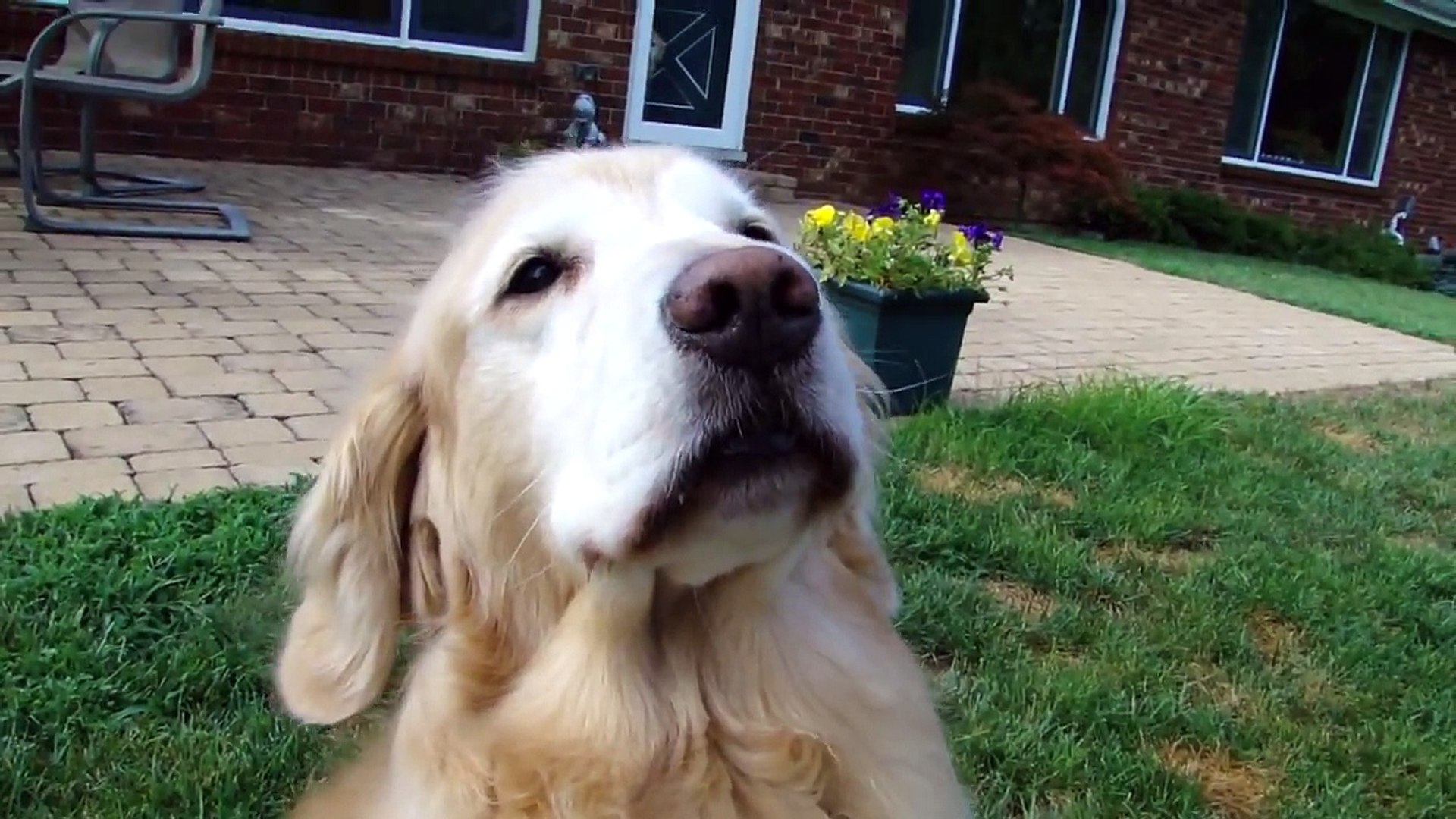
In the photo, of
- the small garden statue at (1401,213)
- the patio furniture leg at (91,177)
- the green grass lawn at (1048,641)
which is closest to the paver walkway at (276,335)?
the patio furniture leg at (91,177)

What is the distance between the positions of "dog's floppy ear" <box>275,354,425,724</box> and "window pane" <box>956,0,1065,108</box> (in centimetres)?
1239

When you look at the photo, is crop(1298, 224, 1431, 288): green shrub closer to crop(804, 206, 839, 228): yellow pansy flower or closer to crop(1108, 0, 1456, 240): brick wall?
crop(1108, 0, 1456, 240): brick wall

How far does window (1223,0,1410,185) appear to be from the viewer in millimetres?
16438

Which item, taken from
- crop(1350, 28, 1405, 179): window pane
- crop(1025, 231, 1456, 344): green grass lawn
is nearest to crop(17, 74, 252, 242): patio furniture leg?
crop(1025, 231, 1456, 344): green grass lawn

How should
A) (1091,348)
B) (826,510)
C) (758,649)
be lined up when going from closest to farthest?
(826,510), (758,649), (1091,348)

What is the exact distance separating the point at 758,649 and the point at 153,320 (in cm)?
415

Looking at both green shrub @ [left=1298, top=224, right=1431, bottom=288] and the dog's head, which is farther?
green shrub @ [left=1298, top=224, right=1431, bottom=288]

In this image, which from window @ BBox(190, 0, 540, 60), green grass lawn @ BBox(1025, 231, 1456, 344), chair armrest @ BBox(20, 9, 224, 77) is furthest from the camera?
green grass lawn @ BBox(1025, 231, 1456, 344)

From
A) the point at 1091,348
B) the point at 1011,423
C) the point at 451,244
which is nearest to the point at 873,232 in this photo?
the point at 1011,423

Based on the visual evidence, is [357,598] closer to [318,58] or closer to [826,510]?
[826,510]

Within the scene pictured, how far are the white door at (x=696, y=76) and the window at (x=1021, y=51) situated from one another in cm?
200

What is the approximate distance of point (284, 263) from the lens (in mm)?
6551

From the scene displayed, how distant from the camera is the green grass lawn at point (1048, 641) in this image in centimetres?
254

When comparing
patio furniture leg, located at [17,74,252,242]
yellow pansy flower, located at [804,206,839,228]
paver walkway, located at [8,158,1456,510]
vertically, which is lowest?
paver walkway, located at [8,158,1456,510]
